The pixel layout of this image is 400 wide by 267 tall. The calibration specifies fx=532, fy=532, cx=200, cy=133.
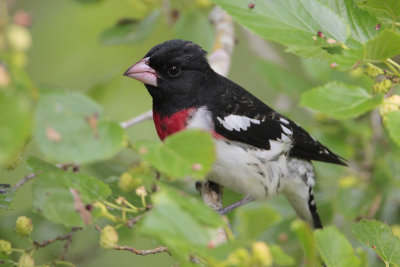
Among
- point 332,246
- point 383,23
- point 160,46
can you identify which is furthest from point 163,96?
point 332,246

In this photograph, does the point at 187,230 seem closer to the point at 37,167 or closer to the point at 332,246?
the point at 332,246

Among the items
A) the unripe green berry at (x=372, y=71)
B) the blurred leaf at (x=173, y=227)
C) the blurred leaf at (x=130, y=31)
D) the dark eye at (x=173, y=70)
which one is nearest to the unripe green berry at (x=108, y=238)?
the blurred leaf at (x=173, y=227)

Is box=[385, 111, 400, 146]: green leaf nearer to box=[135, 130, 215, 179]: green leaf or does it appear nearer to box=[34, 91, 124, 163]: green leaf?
box=[135, 130, 215, 179]: green leaf

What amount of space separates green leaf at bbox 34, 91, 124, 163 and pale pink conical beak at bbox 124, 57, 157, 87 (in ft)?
4.30

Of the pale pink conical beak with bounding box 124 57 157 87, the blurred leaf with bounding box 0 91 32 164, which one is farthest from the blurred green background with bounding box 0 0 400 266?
the blurred leaf with bounding box 0 91 32 164

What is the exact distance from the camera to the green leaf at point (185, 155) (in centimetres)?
126

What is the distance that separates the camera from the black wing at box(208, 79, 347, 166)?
2.62 metres

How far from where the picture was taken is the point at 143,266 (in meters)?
5.07

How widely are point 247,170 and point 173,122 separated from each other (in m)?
0.44

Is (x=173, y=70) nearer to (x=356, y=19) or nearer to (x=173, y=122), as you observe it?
(x=173, y=122)

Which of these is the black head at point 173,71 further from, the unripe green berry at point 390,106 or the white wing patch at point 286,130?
the unripe green berry at point 390,106

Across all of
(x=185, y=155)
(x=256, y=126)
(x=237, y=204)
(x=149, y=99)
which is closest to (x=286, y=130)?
(x=256, y=126)

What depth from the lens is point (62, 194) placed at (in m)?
1.48

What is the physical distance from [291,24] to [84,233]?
77.5 inches
